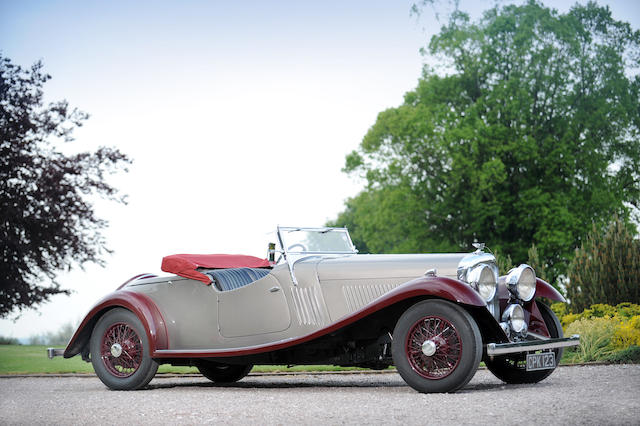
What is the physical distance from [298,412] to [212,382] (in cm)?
376

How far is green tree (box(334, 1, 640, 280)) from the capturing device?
1034 inches

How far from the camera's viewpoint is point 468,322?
232 inches

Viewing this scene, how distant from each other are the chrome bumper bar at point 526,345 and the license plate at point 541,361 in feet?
0.47

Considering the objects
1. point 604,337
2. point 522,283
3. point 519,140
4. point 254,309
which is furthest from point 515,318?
point 519,140

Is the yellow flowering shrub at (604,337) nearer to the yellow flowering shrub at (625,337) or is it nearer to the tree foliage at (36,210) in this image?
the yellow flowering shrub at (625,337)

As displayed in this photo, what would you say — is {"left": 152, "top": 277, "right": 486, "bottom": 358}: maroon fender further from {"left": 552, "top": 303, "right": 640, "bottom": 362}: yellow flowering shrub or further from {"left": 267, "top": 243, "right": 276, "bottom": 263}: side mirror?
{"left": 552, "top": 303, "right": 640, "bottom": 362}: yellow flowering shrub

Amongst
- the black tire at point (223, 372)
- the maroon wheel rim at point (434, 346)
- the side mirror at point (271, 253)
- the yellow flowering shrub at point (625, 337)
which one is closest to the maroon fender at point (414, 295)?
the maroon wheel rim at point (434, 346)

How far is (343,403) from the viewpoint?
226 inches

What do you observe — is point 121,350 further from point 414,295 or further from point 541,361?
point 541,361

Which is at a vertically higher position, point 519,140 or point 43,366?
point 519,140

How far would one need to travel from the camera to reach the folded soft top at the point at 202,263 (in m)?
7.86

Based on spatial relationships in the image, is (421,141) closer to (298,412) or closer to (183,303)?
(183,303)

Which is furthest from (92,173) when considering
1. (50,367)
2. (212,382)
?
(212,382)

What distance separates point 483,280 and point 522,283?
0.56m
